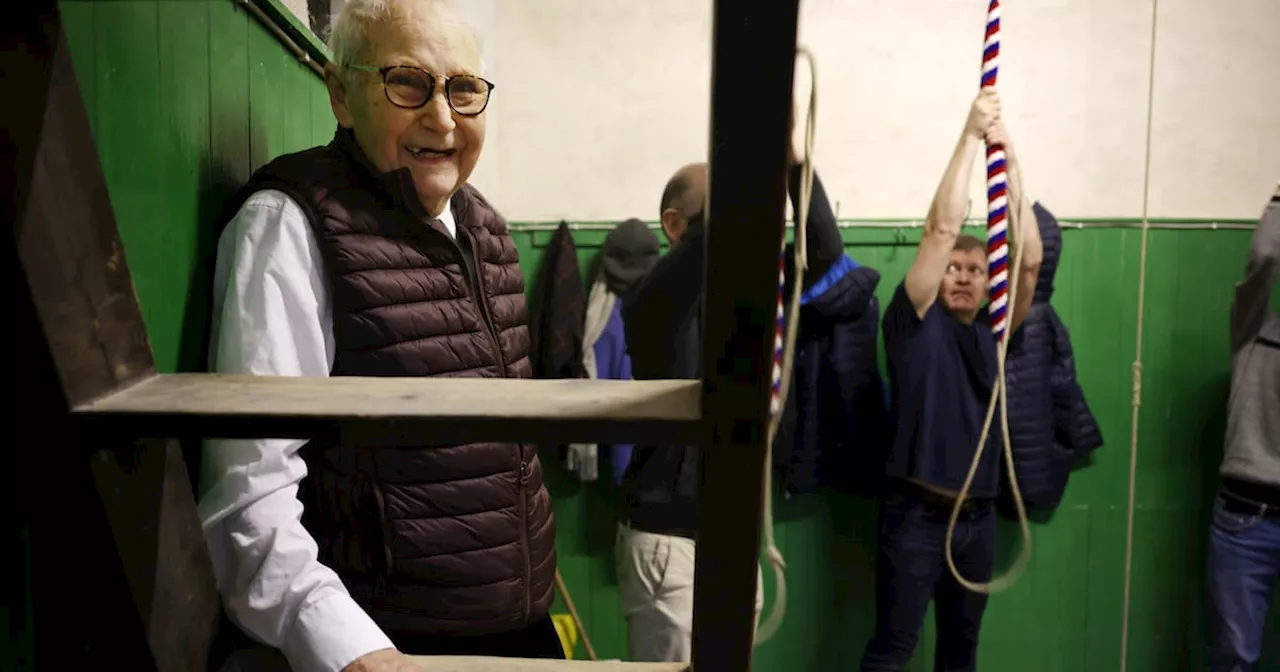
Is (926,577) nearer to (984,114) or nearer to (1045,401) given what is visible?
(1045,401)

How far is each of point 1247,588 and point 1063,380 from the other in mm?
675

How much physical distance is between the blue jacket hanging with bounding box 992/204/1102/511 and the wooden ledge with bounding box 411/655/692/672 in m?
1.69

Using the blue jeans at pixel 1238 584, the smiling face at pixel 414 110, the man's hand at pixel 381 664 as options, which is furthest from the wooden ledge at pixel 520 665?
the blue jeans at pixel 1238 584

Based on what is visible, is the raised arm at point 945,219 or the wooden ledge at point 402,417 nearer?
the wooden ledge at point 402,417

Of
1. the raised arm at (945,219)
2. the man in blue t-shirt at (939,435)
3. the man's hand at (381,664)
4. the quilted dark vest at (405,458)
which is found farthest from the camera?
the man in blue t-shirt at (939,435)

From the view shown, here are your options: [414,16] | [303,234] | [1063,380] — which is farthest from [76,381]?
[1063,380]

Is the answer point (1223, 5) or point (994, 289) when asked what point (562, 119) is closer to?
point (994, 289)

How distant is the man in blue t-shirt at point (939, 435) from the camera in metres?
1.95

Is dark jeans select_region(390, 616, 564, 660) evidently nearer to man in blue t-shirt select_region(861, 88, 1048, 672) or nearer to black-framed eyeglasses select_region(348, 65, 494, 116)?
black-framed eyeglasses select_region(348, 65, 494, 116)

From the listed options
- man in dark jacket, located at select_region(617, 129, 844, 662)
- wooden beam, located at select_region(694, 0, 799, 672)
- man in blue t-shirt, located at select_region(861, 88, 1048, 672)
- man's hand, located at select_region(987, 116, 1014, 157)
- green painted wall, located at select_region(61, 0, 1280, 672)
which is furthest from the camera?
green painted wall, located at select_region(61, 0, 1280, 672)

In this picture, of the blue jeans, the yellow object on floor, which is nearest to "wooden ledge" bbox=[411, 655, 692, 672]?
the yellow object on floor

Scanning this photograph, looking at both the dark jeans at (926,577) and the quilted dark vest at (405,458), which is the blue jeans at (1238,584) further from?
the quilted dark vest at (405,458)

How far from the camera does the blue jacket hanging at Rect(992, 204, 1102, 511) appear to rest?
213 cm

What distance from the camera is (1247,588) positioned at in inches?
83.4
